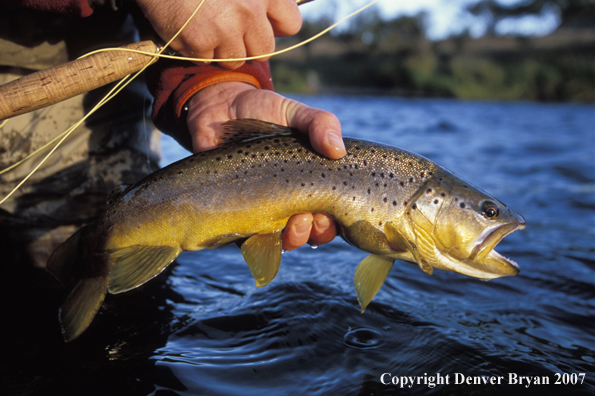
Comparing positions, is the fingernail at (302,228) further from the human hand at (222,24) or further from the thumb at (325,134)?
the human hand at (222,24)

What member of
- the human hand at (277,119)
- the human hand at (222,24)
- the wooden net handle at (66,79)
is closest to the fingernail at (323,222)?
the human hand at (277,119)

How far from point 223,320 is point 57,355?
87cm

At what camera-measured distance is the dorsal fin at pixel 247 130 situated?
231 cm

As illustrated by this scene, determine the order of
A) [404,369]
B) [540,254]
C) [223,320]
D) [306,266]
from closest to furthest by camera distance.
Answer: [404,369]
[223,320]
[306,266]
[540,254]

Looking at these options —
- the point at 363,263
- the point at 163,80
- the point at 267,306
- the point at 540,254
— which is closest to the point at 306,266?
the point at 267,306

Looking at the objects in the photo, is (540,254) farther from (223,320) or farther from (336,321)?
(223,320)

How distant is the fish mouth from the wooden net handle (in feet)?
6.18

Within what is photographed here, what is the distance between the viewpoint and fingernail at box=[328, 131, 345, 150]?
2170 millimetres

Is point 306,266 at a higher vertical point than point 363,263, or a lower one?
lower

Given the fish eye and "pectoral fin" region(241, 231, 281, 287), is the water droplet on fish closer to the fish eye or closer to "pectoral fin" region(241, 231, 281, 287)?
"pectoral fin" region(241, 231, 281, 287)

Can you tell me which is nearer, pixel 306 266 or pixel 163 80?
pixel 163 80

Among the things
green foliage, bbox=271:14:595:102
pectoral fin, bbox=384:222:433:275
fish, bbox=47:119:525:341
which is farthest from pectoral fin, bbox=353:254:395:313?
green foliage, bbox=271:14:595:102

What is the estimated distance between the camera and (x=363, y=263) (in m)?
2.39

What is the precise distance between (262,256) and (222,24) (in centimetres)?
117
